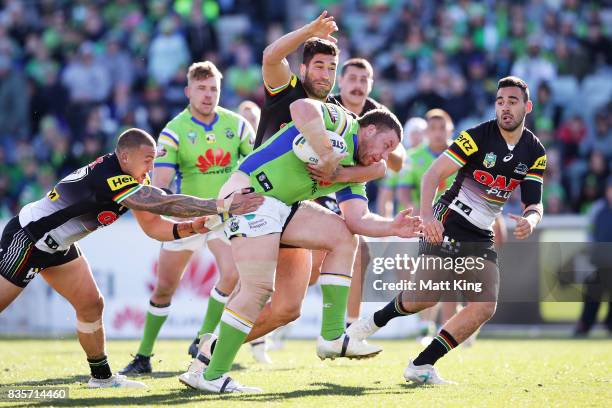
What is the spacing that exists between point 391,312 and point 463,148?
61.6 inches

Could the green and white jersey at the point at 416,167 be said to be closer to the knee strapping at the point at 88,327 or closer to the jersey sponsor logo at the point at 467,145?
the jersey sponsor logo at the point at 467,145

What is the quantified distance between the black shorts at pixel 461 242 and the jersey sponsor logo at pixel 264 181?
5.71 ft

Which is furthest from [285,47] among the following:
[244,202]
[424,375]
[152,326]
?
[152,326]

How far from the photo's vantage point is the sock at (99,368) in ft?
27.8

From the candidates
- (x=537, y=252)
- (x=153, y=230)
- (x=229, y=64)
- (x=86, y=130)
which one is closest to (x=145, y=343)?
(x=153, y=230)

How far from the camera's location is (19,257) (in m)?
7.99

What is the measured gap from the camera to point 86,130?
20312mm

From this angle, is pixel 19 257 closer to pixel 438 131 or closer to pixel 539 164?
pixel 539 164

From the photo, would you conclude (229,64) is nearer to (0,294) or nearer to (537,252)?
(537,252)

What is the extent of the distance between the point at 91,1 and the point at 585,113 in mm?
11259

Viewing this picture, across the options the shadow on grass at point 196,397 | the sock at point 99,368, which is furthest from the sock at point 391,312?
the sock at point 99,368

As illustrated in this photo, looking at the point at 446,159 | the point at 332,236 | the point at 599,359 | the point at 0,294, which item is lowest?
the point at 599,359

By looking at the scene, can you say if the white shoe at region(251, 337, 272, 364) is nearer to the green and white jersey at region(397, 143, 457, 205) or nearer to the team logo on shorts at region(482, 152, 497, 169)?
the team logo on shorts at region(482, 152, 497, 169)

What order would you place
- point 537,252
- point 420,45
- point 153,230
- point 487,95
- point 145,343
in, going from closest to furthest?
point 153,230
point 145,343
point 537,252
point 487,95
point 420,45
